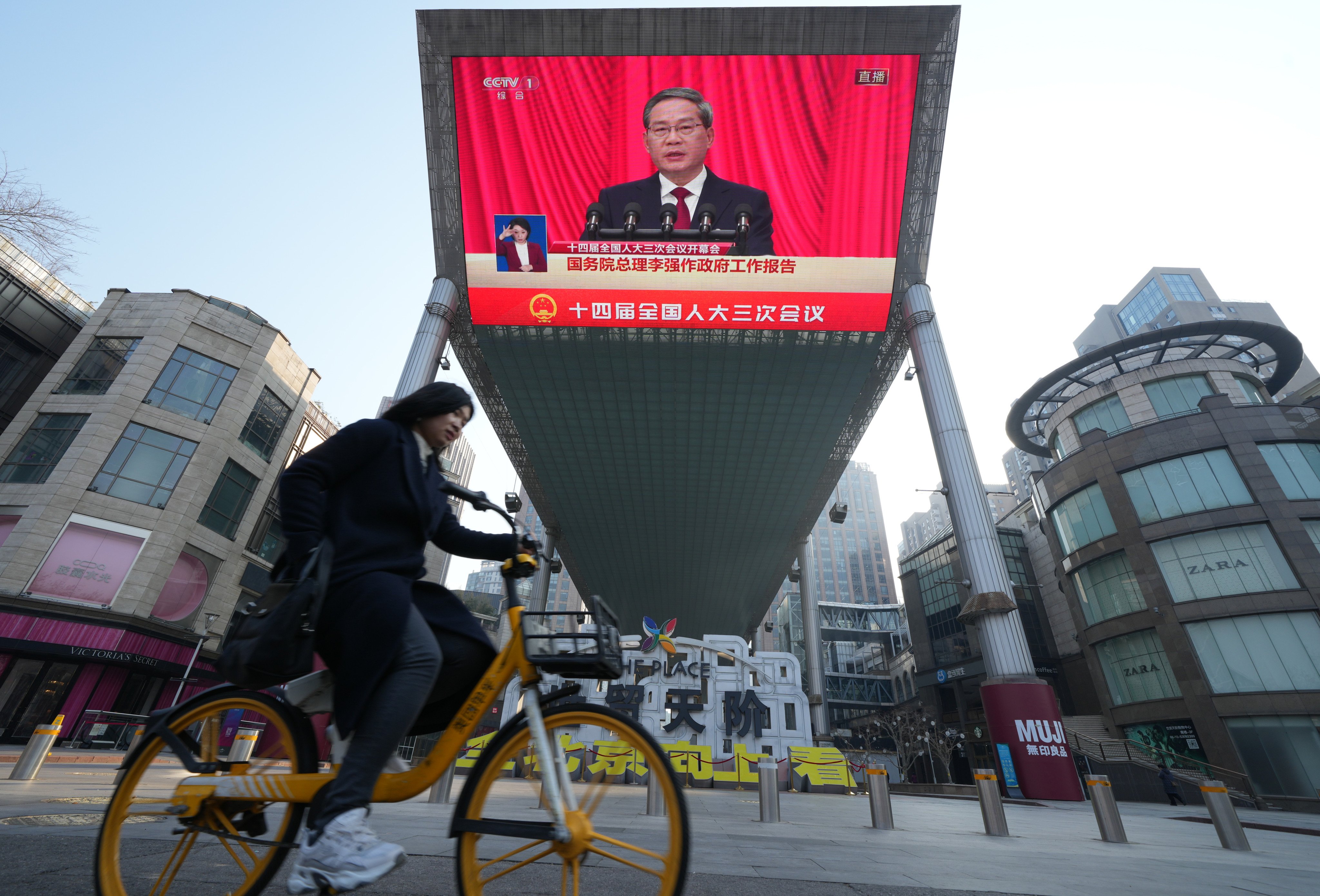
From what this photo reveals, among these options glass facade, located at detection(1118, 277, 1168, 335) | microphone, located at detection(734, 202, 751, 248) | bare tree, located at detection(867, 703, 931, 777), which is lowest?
bare tree, located at detection(867, 703, 931, 777)

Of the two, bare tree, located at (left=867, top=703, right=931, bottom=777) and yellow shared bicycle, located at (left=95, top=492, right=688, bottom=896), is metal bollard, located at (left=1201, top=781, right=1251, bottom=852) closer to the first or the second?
yellow shared bicycle, located at (left=95, top=492, right=688, bottom=896)

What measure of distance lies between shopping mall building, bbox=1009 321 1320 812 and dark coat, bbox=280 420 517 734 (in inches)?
1139

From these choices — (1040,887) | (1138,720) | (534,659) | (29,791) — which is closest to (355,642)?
(534,659)

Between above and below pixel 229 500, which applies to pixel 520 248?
above

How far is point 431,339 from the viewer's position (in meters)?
19.4

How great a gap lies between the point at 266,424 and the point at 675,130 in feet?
74.5

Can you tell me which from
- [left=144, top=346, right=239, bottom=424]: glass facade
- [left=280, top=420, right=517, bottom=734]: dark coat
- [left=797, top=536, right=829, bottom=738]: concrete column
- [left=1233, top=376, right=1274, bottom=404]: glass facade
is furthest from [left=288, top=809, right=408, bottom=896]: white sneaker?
[left=1233, top=376, right=1274, bottom=404]: glass facade

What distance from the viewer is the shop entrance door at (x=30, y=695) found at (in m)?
18.0

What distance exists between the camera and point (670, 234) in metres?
20.2

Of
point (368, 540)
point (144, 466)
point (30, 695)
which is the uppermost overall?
point (144, 466)

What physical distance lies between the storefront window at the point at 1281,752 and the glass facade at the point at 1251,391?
15.0m

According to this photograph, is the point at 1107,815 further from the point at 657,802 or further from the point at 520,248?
the point at 520,248

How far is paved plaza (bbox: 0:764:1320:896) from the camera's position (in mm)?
2209

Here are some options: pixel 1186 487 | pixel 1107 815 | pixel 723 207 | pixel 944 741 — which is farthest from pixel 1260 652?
pixel 723 207
